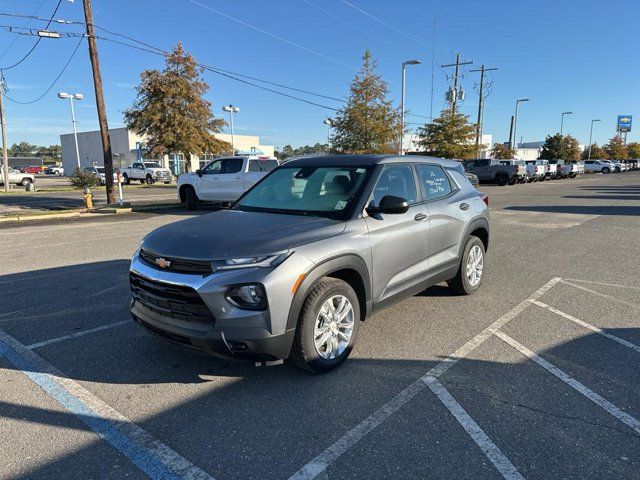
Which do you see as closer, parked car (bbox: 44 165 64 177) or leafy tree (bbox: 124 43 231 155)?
leafy tree (bbox: 124 43 231 155)

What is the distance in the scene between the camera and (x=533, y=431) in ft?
9.41

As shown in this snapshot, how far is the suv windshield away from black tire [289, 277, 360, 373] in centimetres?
66

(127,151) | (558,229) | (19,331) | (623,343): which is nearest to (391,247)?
(623,343)

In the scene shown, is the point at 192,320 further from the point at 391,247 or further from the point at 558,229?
the point at 558,229

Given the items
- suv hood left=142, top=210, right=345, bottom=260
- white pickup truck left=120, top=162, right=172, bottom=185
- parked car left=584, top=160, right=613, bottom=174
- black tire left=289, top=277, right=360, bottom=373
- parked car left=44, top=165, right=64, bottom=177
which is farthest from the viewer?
parked car left=44, top=165, right=64, bottom=177

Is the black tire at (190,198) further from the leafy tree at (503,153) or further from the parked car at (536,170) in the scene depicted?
the leafy tree at (503,153)

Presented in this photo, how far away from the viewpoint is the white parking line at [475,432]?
252cm

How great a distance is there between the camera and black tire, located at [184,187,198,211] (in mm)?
16625

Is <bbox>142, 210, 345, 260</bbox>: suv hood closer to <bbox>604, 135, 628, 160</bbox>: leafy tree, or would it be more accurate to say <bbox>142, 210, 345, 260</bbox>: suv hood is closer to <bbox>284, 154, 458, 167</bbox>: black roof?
<bbox>284, 154, 458, 167</bbox>: black roof

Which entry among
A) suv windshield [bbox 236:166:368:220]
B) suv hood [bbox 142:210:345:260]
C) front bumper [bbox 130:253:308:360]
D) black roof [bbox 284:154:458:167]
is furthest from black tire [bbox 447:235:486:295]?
front bumper [bbox 130:253:308:360]

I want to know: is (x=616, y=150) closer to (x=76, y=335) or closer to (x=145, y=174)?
(x=145, y=174)

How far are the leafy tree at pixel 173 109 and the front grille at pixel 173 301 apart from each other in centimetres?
2778

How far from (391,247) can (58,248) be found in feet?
24.5

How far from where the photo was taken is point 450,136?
119ft
